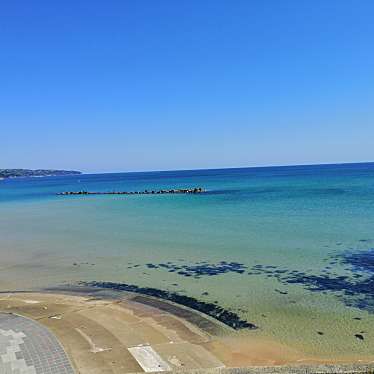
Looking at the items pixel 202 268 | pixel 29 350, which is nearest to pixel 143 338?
pixel 29 350

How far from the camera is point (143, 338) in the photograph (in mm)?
11297

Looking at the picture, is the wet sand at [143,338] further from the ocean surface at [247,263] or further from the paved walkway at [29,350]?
the ocean surface at [247,263]

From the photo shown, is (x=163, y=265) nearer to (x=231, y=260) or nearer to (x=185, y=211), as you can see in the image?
(x=231, y=260)

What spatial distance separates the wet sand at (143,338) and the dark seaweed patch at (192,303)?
15.2 inches

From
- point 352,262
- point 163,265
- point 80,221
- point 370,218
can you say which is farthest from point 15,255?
point 370,218

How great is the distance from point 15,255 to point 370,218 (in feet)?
87.6

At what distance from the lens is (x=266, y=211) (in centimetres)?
3944

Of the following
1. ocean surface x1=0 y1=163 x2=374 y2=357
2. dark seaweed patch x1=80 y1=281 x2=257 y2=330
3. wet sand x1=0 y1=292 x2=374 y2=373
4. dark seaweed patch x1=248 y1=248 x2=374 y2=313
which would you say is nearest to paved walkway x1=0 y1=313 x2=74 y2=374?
wet sand x1=0 y1=292 x2=374 y2=373

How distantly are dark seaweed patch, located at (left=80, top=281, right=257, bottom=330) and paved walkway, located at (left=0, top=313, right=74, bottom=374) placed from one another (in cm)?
503

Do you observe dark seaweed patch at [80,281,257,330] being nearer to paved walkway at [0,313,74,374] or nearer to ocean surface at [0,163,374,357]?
ocean surface at [0,163,374,357]

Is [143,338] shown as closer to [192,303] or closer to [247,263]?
[192,303]

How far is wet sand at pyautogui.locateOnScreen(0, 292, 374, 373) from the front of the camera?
9.74 m

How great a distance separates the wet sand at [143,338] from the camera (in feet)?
32.0

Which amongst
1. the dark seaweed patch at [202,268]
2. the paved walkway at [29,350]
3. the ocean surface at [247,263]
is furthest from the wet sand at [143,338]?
the dark seaweed patch at [202,268]
